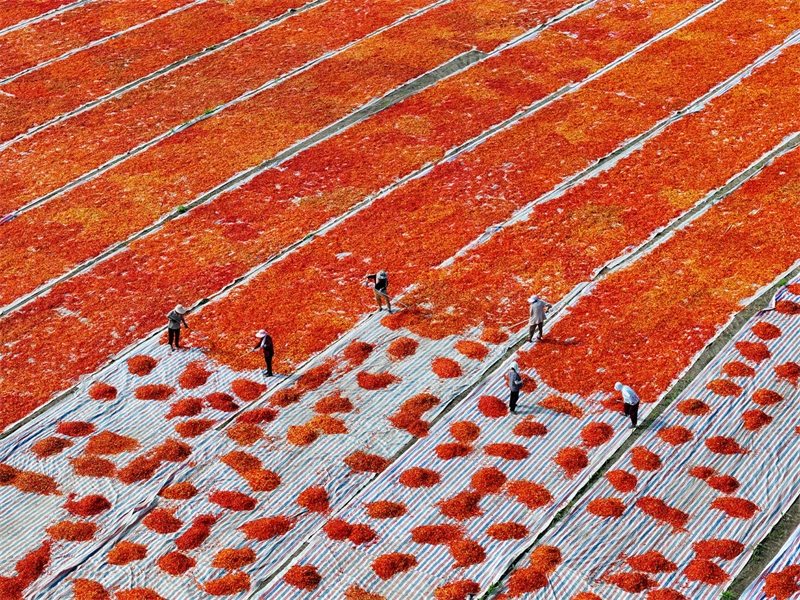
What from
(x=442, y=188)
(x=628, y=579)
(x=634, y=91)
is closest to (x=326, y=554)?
(x=628, y=579)

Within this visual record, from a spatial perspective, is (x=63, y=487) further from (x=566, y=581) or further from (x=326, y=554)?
(x=566, y=581)

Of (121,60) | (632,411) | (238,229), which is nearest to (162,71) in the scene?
(121,60)

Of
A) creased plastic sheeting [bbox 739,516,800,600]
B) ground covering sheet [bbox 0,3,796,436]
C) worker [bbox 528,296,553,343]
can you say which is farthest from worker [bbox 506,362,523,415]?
creased plastic sheeting [bbox 739,516,800,600]

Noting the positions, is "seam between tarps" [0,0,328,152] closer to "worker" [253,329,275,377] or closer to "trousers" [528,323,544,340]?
"worker" [253,329,275,377]

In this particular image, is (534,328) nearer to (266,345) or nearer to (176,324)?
(266,345)

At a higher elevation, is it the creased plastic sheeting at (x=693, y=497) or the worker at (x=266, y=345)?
the worker at (x=266, y=345)

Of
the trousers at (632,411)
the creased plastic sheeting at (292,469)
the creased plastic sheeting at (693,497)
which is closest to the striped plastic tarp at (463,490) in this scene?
the trousers at (632,411)

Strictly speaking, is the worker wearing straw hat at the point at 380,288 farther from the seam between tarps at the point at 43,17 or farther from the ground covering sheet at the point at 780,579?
the seam between tarps at the point at 43,17
